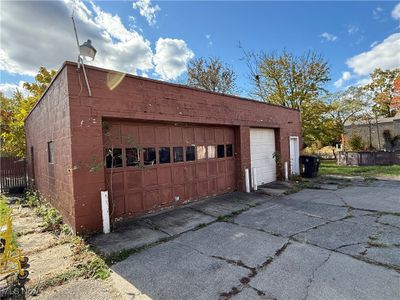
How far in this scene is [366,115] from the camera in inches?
1131

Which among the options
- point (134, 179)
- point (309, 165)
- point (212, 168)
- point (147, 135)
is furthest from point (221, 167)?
point (309, 165)

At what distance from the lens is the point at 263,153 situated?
33.9 ft

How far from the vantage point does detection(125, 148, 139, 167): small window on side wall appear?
579cm

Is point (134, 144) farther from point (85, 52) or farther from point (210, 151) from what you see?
point (210, 151)

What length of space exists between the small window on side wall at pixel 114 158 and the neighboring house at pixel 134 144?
25 mm

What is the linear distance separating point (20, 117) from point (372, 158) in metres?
25.3

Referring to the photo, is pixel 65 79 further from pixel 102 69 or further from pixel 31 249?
pixel 31 249

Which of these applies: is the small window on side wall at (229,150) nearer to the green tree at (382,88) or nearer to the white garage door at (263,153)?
the white garage door at (263,153)

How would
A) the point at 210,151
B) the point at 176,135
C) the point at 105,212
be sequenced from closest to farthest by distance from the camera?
the point at 105,212, the point at 176,135, the point at 210,151

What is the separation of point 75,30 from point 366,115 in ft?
111

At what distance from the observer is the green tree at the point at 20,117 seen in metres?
13.6

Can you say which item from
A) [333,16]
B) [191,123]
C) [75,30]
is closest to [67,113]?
[75,30]

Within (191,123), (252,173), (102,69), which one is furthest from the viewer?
(252,173)

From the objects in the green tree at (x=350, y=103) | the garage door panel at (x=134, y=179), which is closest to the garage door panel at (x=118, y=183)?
the garage door panel at (x=134, y=179)
